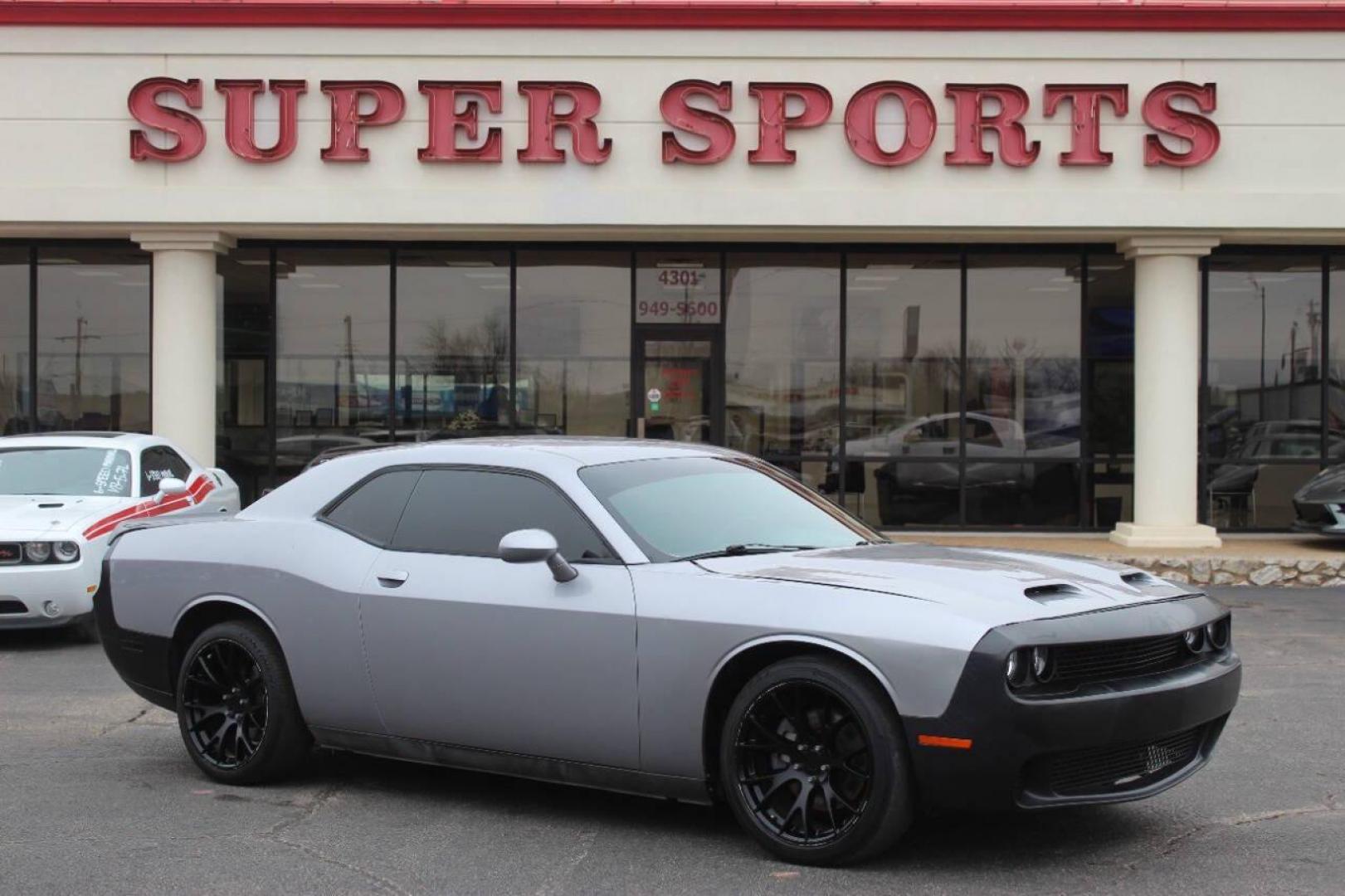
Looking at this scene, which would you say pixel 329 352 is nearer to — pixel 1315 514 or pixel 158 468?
pixel 158 468

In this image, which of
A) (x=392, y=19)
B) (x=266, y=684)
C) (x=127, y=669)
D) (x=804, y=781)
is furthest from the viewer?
(x=392, y=19)

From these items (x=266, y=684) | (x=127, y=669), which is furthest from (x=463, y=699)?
(x=127, y=669)

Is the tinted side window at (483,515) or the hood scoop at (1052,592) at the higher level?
the tinted side window at (483,515)

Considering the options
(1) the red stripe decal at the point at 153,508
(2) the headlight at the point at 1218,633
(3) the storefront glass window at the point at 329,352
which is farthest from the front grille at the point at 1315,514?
(1) the red stripe decal at the point at 153,508

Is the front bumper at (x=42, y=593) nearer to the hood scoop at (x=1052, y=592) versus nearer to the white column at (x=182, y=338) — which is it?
the white column at (x=182, y=338)

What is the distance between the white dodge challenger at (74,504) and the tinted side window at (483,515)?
3.41 meters

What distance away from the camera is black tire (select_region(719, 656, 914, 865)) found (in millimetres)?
4711

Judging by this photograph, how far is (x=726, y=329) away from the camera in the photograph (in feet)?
56.9

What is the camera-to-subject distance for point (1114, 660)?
486cm

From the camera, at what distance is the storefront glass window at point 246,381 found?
17594 millimetres

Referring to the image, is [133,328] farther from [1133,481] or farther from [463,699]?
[463,699]

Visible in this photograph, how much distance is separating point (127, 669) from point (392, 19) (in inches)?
407

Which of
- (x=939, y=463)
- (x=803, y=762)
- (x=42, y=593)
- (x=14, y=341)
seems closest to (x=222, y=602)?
(x=803, y=762)

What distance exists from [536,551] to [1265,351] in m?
14.0
